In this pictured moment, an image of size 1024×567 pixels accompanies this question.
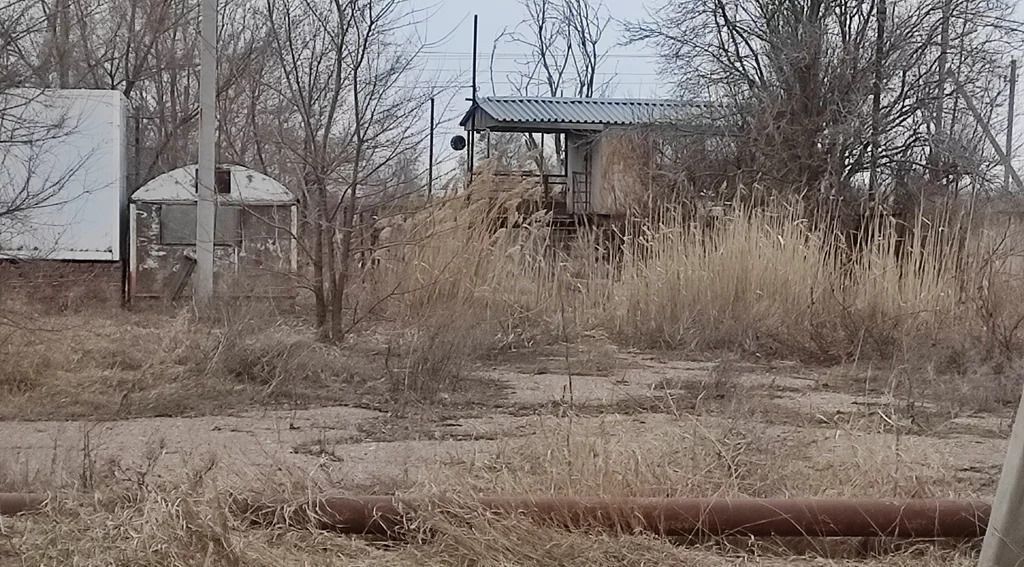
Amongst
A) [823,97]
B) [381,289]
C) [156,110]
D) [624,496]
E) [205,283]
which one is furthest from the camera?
[156,110]

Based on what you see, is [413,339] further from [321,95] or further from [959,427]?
[959,427]

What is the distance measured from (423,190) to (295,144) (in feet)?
3.76

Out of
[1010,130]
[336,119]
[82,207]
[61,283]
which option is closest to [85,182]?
[82,207]

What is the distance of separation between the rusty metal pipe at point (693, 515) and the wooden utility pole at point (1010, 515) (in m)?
0.51

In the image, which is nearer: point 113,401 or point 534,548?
point 534,548

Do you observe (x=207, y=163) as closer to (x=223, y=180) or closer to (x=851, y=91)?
(x=223, y=180)

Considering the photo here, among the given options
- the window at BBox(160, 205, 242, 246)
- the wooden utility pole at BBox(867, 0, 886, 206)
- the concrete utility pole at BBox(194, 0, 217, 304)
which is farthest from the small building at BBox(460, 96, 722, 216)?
the concrete utility pole at BBox(194, 0, 217, 304)

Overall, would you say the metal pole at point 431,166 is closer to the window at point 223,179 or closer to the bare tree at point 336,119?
the bare tree at point 336,119

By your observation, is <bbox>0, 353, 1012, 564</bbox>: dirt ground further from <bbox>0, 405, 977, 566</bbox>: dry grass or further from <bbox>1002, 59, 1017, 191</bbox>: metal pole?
<bbox>1002, 59, 1017, 191</bbox>: metal pole

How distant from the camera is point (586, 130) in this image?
911 inches

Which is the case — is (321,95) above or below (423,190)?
above

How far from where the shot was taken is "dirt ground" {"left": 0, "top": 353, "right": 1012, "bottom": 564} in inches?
151

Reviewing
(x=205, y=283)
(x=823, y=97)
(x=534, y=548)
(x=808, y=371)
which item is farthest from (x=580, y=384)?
(x=823, y=97)

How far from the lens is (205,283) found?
36.1ft
